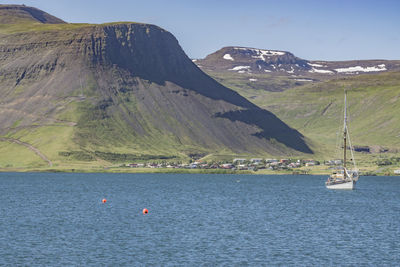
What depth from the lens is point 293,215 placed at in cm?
11106

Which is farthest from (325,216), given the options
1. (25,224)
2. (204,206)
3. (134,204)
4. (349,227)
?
(25,224)

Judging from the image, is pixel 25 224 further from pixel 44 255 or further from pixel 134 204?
pixel 134 204

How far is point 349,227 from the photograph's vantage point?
94938 mm

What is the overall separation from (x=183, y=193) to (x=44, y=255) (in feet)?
314

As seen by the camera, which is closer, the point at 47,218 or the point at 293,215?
the point at 47,218

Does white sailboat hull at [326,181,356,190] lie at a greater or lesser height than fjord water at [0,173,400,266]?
lesser

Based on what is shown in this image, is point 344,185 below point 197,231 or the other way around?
below

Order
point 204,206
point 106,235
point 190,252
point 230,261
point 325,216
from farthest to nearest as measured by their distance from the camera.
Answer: point 204,206, point 325,216, point 106,235, point 190,252, point 230,261

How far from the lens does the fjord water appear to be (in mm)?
68625

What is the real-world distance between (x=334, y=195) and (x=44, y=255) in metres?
105

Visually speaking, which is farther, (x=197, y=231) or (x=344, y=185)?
(x=344, y=185)

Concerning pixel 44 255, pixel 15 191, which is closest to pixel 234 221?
pixel 44 255

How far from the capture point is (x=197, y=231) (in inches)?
3472

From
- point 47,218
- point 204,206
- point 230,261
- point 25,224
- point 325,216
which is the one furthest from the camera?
point 204,206
